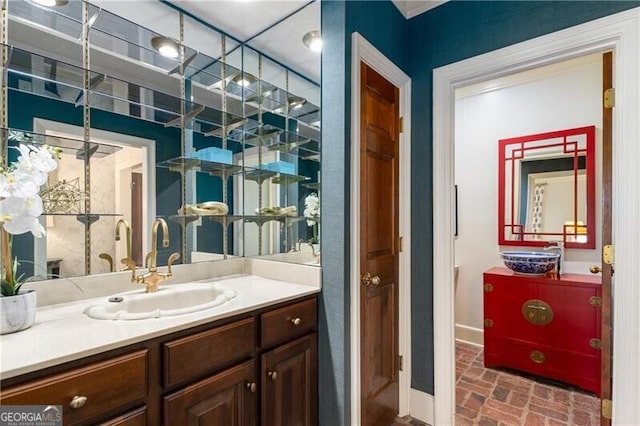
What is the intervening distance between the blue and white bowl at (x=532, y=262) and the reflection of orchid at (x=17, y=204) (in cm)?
306

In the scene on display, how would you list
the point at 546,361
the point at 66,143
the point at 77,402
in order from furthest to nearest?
the point at 546,361 < the point at 66,143 < the point at 77,402

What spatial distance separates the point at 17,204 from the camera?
1.05 m

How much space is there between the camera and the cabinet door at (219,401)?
1.10 m

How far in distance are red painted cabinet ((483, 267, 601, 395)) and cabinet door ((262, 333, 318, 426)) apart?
1877mm

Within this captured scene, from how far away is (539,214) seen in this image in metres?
2.89

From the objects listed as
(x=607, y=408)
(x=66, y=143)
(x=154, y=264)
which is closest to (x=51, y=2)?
(x=66, y=143)

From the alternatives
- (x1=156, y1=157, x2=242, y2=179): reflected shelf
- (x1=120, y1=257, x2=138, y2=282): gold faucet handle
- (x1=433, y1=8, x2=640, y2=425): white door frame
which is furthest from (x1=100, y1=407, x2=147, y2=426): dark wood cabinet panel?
(x1=433, y1=8, x2=640, y2=425): white door frame

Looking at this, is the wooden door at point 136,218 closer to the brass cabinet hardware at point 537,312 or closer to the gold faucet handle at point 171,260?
the gold faucet handle at point 171,260

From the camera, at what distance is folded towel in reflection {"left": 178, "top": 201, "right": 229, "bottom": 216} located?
1896mm

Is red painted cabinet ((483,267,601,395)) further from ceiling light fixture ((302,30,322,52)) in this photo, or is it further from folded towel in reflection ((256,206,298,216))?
ceiling light fixture ((302,30,322,52))

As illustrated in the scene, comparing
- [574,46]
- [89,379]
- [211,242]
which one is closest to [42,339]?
[89,379]

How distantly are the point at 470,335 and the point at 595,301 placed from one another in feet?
3.91

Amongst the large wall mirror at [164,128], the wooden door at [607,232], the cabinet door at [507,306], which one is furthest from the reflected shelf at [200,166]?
the cabinet door at [507,306]

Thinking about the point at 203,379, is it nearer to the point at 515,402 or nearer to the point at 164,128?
the point at 164,128
